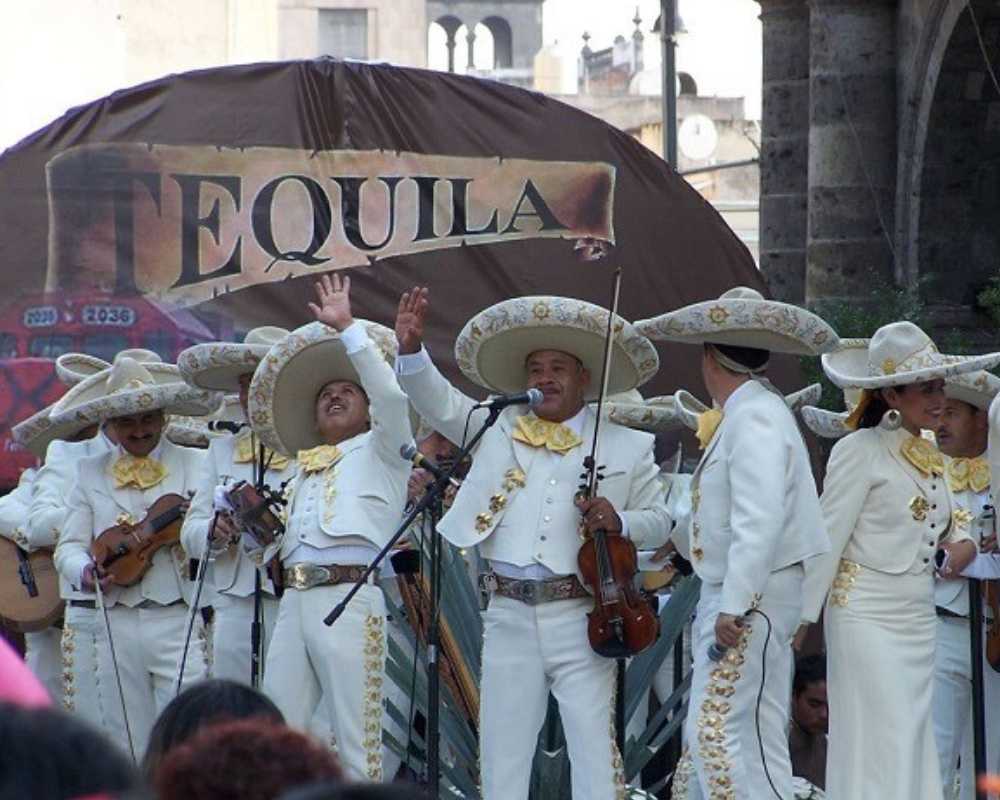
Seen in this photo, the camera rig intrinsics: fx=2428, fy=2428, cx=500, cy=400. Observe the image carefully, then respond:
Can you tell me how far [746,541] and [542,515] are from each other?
84 cm

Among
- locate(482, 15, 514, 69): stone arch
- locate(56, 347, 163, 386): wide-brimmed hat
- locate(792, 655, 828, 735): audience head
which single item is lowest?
locate(792, 655, 828, 735): audience head

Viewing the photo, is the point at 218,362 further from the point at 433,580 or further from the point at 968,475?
the point at 968,475

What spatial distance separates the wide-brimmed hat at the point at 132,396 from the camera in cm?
953

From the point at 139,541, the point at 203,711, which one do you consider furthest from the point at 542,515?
the point at 203,711

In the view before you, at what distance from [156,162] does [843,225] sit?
477 centimetres

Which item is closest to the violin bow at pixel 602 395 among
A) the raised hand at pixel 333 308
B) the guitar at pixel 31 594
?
the raised hand at pixel 333 308

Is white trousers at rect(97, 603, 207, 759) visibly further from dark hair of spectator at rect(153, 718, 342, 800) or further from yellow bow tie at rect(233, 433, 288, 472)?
dark hair of spectator at rect(153, 718, 342, 800)

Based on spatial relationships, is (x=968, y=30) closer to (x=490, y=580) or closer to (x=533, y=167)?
(x=533, y=167)

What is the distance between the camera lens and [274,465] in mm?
9641

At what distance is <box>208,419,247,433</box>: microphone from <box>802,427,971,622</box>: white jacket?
2.94 meters

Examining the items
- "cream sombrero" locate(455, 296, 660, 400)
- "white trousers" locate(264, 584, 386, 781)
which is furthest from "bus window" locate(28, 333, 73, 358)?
"white trousers" locate(264, 584, 386, 781)

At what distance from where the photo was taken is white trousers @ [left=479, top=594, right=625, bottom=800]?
7.80 metres

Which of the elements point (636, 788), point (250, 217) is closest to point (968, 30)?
point (250, 217)

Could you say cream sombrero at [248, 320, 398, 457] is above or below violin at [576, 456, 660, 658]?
above
